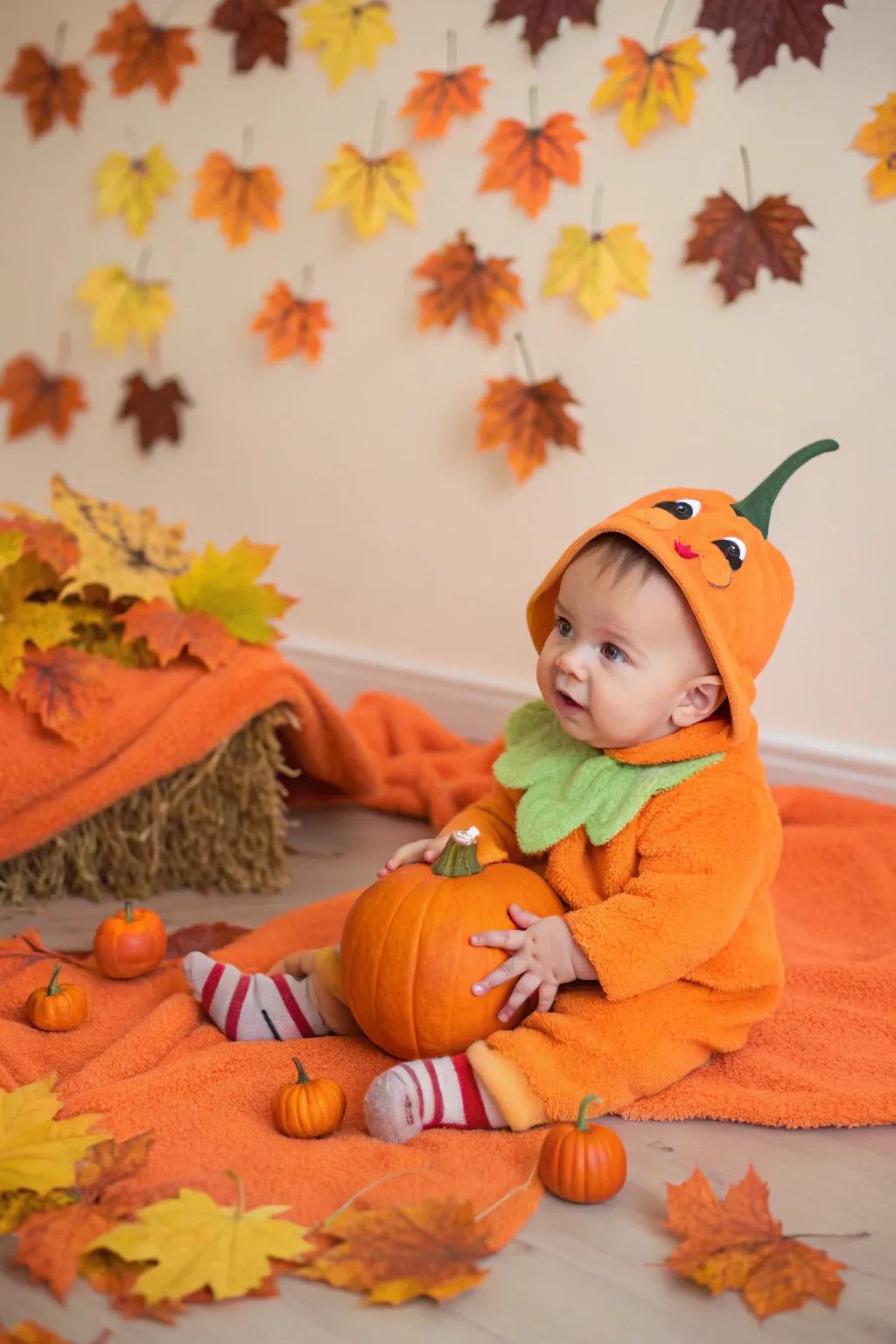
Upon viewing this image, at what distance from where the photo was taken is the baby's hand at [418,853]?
1.47 m

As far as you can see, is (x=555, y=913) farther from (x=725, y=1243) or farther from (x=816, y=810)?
(x=816, y=810)

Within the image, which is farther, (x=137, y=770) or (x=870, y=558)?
(x=870, y=558)

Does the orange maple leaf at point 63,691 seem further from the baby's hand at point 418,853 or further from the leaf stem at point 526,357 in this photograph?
the leaf stem at point 526,357

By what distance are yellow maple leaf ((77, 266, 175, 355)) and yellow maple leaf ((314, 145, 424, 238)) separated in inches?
21.2

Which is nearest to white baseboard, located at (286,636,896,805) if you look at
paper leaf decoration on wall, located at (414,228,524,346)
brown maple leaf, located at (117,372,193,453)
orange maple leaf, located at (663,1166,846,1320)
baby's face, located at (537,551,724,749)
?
brown maple leaf, located at (117,372,193,453)

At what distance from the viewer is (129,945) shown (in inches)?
63.5

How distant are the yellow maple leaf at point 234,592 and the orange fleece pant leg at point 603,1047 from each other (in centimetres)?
91

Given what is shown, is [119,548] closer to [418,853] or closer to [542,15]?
[418,853]

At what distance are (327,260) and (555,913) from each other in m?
1.88

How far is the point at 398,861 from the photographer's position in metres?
1.51

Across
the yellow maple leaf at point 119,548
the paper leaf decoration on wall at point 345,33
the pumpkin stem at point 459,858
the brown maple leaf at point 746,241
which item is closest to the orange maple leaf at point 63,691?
the yellow maple leaf at point 119,548

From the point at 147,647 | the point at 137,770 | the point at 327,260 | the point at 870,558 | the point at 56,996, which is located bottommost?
the point at 56,996

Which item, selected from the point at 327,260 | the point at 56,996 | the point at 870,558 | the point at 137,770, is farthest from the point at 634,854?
the point at 327,260

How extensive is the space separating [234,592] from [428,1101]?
3.39ft
